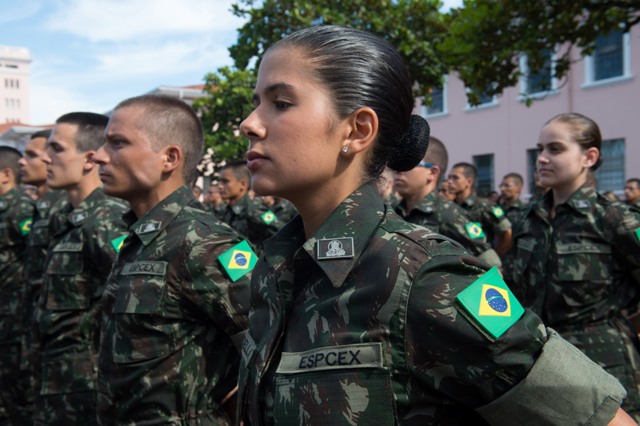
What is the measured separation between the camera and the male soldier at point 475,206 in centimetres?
1090

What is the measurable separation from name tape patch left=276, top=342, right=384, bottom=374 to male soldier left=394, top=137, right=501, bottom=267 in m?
4.44

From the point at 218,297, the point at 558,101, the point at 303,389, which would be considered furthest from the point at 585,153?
the point at 558,101

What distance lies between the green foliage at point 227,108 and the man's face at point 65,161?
11756 mm

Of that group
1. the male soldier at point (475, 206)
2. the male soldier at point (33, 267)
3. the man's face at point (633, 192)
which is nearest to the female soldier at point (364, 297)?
the male soldier at point (33, 267)

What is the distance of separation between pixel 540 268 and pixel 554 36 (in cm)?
478

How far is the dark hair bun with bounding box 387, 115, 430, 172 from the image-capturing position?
1929mm

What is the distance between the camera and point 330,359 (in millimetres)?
1576

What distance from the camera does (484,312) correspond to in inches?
56.6

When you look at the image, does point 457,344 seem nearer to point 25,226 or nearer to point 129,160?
point 129,160

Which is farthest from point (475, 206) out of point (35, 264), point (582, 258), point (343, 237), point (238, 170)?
point (343, 237)

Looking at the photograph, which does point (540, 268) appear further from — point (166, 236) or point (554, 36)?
point (554, 36)

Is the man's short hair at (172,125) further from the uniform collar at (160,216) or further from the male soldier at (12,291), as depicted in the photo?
the male soldier at (12,291)

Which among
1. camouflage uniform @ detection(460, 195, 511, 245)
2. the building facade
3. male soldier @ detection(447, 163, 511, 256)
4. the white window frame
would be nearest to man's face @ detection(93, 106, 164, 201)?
male soldier @ detection(447, 163, 511, 256)

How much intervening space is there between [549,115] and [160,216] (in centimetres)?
1888
